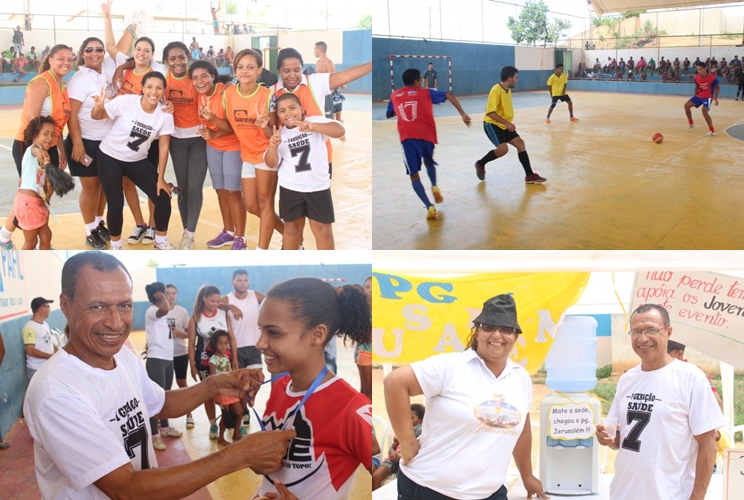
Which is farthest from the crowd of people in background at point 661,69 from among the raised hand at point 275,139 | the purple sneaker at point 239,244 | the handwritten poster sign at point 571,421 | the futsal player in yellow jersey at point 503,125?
the purple sneaker at point 239,244

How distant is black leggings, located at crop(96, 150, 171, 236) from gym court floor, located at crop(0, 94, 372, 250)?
1.1 inches

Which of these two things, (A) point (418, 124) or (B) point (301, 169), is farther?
(A) point (418, 124)

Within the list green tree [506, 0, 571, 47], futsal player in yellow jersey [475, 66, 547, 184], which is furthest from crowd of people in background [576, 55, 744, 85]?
futsal player in yellow jersey [475, 66, 547, 184]

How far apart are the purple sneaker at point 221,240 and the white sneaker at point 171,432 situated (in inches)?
27.1

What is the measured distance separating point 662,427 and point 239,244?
1.74 metres

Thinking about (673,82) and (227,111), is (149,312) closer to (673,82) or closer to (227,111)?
(227,111)

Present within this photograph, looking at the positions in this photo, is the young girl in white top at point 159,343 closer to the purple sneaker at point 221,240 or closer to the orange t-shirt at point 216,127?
the purple sneaker at point 221,240

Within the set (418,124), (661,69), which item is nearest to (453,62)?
(418,124)

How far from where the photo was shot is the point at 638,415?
244 cm

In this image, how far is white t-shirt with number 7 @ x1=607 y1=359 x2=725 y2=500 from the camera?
7.80 ft

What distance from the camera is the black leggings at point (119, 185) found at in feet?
7.86

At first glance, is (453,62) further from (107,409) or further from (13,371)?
(13,371)

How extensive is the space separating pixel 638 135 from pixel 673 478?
1391 mm

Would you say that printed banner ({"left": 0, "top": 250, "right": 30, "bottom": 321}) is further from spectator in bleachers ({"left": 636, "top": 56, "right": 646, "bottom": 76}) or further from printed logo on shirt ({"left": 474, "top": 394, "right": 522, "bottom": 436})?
spectator in bleachers ({"left": 636, "top": 56, "right": 646, "bottom": 76})
